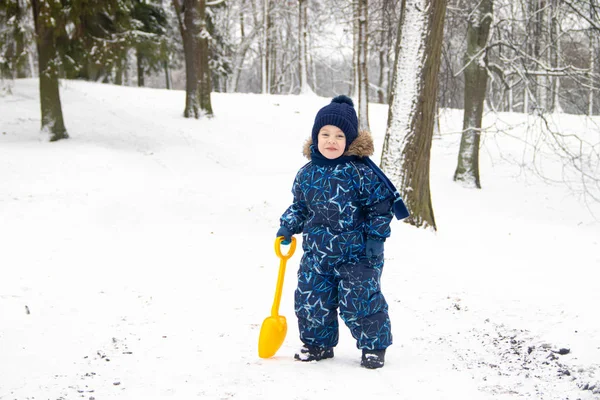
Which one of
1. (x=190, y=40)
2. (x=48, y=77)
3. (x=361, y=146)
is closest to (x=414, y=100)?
(x=361, y=146)

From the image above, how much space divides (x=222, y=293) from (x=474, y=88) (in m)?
9.55

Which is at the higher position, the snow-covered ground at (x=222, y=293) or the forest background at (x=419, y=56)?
the forest background at (x=419, y=56)

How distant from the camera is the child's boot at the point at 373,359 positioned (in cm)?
349

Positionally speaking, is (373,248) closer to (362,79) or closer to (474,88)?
(474,88)

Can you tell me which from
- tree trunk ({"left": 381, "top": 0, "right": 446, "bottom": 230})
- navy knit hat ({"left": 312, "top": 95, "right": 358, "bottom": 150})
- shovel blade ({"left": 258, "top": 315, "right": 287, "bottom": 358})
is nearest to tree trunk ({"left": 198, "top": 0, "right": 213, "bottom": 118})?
tree trunk ({"left": 381, "top": 0, "right": 446, "bottom": 230})

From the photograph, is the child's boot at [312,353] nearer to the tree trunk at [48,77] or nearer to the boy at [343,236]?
the boy at [343,236]

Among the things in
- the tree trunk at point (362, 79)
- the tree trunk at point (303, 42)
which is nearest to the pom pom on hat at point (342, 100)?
the tree trunk at point (362, 79)

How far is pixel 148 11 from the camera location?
1576 cm

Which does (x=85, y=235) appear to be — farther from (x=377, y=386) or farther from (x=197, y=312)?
(x=377, y=386)

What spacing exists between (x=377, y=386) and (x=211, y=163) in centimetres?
992

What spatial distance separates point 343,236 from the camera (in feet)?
11.6

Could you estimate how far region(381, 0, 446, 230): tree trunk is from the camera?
21.8ft

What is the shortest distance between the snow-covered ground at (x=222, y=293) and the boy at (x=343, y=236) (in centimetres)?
24

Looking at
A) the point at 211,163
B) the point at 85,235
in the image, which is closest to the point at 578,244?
the point at 85,235
